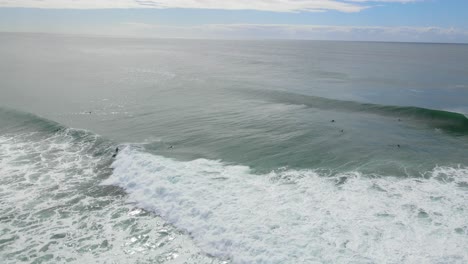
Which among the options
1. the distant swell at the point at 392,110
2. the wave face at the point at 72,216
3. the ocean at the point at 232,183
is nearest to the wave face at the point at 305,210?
the ocean at the point at 232,183

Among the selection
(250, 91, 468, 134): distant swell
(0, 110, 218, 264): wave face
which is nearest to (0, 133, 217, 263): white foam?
(0, 110, 218, 264): wave face

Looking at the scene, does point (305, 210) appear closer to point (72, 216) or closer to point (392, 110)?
point (72, 216)

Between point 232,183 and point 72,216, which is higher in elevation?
point 232,183

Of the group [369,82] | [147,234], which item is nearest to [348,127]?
[147,234]

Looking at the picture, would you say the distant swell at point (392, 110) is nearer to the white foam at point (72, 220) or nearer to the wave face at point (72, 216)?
the wave face at point (72, 216)

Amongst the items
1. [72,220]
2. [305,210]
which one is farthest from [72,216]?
[305,210]

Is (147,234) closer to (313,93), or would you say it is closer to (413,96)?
(313,93)
